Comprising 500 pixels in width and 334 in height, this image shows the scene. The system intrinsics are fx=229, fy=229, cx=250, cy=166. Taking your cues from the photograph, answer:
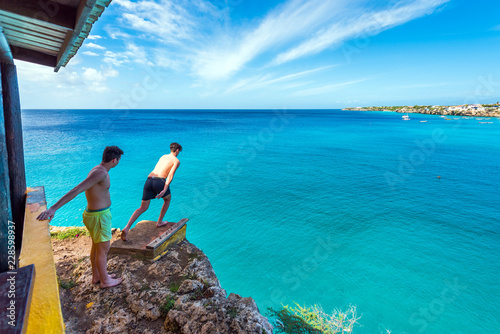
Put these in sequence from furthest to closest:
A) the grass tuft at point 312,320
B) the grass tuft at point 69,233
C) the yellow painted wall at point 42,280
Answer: the grass tuft at point 312,320
the grass tuft at point 69,233
the yellow painted wall at point 42,280

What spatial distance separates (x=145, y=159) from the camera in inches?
966

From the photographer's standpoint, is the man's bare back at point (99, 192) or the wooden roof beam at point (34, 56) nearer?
the man's bare back at point (99, 192)

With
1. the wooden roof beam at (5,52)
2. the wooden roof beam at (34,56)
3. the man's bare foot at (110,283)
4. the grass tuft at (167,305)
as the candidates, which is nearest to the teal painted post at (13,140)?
the wooden roof beam at (5,52)

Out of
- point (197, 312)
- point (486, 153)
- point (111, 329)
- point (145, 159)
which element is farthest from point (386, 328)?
point (486, 153)

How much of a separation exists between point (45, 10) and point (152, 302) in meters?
3.98

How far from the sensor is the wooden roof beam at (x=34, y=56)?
3596 millimetres

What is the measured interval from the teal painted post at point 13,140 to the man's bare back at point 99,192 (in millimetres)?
1439

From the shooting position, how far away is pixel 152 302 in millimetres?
3645

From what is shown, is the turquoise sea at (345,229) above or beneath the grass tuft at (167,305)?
beneath

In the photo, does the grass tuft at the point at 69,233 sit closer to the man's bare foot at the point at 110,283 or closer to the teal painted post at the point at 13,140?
the teal painted post at the point at 13,140

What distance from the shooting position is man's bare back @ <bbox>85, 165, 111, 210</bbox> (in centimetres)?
Result: 309

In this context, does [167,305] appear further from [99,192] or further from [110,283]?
[99,192]

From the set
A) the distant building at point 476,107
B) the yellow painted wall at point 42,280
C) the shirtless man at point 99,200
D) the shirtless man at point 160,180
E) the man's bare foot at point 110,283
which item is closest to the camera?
the yellow painted wall at point 42,280

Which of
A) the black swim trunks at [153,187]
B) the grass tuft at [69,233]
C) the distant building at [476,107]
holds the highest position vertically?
the distant building at [476,107]
